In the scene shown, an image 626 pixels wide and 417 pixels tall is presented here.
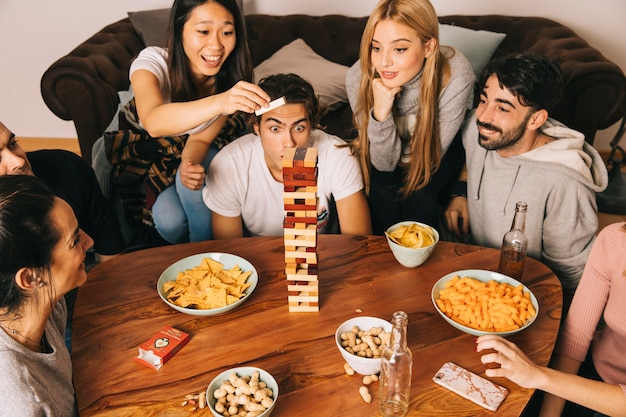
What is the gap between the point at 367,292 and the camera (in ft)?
4.71

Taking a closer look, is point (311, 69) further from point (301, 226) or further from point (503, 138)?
point (301, 226)

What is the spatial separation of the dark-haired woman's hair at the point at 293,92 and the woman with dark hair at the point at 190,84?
149 millimetres

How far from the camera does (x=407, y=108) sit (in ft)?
7.11

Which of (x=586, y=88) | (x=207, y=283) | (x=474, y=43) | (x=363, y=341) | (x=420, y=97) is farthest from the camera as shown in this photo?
(x=474, y=43)

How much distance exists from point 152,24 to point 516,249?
2805 mm

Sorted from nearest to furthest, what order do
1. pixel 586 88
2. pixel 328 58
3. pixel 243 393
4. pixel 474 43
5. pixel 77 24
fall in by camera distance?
pixel 243 393 < pixel 586 88 < pixel 474 43 < pixel 328 58 < pixel 77 24

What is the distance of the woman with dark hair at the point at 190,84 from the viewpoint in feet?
6.20

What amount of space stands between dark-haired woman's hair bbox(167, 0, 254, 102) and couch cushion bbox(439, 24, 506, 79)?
147 cm

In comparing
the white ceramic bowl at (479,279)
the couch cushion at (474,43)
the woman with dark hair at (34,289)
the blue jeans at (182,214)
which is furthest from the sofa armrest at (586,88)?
the woman with dark hair at (34,289)

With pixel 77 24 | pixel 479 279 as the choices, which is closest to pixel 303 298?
pixel 479 279

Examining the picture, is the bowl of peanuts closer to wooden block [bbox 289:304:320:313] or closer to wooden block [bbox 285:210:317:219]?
wooden block [bbox 289:304:320:313]

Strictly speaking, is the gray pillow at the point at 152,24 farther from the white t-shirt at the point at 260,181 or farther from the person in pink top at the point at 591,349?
the person in pink top at the point at 591,349

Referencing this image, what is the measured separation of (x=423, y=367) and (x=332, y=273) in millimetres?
Result: 423

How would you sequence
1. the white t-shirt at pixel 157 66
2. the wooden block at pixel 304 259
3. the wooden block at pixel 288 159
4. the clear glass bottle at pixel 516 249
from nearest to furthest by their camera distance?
the wooden block at pixel 288 159, the wooden block at pixel 304 259, the clear glass bottle at pixel 516 249, the white t-shirt at pixel 157 66
